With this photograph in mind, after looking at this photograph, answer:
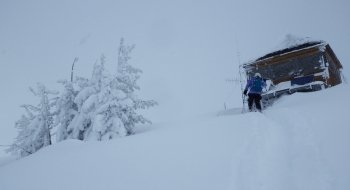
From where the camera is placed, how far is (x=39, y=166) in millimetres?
6262

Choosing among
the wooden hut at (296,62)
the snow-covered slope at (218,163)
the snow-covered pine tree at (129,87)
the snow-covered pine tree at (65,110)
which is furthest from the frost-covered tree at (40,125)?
the wooden hut at (296,62)

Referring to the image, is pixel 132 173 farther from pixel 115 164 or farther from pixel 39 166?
pixel 39 166

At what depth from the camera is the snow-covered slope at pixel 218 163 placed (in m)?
3.96

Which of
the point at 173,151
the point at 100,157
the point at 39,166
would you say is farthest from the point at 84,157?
Answer: the point at 173,151

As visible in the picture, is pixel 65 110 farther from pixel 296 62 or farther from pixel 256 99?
pixel 296 62

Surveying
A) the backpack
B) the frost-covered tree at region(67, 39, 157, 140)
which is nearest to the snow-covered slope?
the backpack

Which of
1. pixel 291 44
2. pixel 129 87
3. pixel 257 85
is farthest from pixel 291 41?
pixel 129 87

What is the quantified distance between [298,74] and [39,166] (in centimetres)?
1984

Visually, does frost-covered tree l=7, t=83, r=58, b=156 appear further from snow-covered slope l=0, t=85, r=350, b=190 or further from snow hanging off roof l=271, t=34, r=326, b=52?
snow hanging off roof l=271, t=34, r=326, b=52

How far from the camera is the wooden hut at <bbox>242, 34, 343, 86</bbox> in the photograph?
56.2 feet

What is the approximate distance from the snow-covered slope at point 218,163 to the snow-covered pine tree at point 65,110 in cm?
871

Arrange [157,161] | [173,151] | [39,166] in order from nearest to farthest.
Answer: [157,161] → [173,151] → [39,166]

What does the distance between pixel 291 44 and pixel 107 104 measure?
1672cm

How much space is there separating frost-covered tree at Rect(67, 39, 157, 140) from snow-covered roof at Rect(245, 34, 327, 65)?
1235 centimetres
